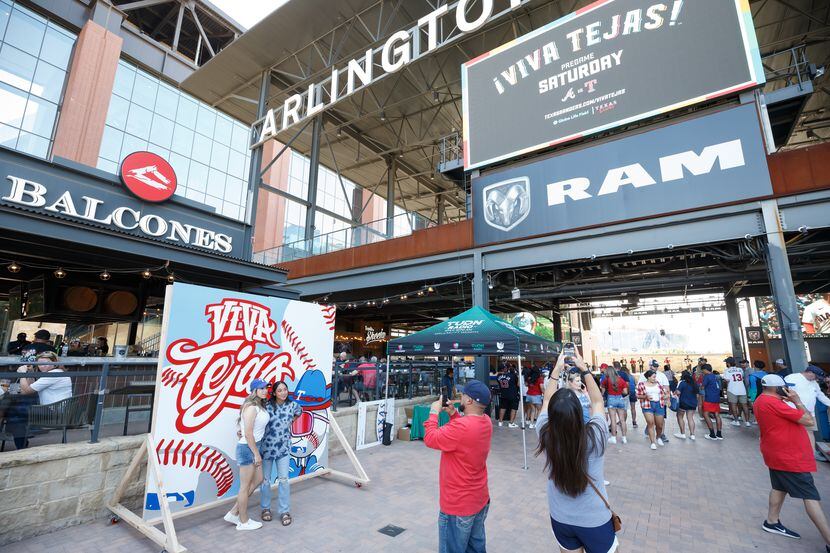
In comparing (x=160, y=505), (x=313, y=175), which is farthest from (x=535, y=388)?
(x=313, y=175)

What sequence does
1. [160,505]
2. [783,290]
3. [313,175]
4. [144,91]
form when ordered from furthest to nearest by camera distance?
1. [144,91]
2. [313,175]
3. [783,290]
4. [160,505]

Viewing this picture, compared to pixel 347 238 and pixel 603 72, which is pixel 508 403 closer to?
pixel 347 238

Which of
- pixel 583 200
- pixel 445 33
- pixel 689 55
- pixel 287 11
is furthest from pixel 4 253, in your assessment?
pixel 689 55

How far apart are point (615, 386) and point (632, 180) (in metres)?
5.66

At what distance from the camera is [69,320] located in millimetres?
13500

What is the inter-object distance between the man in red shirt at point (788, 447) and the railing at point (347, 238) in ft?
39.1

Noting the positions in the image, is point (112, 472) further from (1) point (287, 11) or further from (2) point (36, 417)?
(1) point (287, 11)

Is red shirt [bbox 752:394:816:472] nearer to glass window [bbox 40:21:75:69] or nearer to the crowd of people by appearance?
the crowd of people

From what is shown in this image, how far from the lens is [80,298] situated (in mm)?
12977

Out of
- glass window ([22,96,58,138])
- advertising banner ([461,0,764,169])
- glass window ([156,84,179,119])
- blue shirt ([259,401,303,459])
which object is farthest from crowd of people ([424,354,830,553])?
glass window ([156,84,179,119])

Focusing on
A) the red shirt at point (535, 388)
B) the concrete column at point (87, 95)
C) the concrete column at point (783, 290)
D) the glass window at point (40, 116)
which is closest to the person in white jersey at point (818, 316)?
the concrete column at point (783, 290)

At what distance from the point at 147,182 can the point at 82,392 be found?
9.02m

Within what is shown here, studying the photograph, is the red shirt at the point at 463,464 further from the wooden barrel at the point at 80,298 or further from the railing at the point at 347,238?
the wooden barrel at the point at 80,298

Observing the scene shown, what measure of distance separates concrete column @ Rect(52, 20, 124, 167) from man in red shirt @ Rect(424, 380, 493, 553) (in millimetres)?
25692
